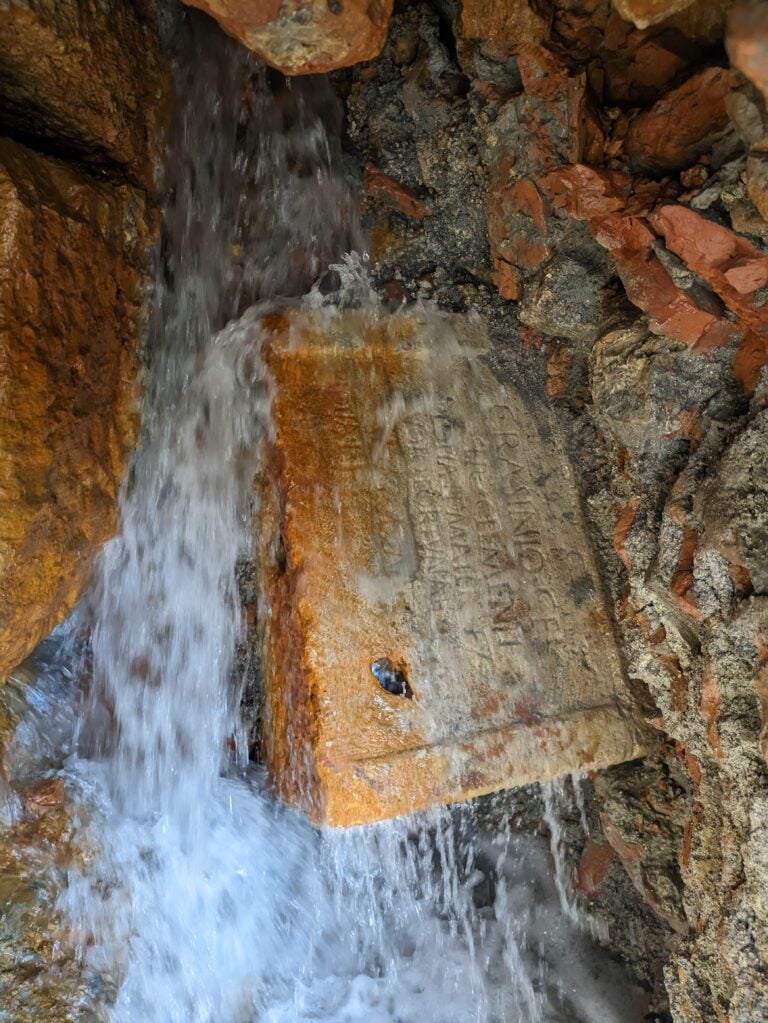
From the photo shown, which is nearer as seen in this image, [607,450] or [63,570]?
[63,570]

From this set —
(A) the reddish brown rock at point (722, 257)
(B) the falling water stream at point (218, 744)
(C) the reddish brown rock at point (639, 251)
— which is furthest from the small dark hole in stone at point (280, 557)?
(A) the reddish brown rock at point (722, 257)

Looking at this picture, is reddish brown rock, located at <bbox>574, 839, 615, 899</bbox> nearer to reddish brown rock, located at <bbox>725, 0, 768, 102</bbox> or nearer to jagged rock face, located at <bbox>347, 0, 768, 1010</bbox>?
jagged rock face, located at <bbox>347, 0, 768, 1010</bbox>

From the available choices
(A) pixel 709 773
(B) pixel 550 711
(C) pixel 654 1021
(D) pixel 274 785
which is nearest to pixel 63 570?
(D) pixel 274 785

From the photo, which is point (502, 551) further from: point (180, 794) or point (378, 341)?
point (180, 794)

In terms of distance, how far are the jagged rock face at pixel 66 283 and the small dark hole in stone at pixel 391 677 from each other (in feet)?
2.56

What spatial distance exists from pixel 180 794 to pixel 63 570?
35.4 inches

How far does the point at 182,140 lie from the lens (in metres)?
2.47

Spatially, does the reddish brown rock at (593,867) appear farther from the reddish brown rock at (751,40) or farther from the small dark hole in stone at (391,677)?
the reddish brown rock at (751,40)

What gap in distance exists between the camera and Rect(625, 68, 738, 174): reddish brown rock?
156cm

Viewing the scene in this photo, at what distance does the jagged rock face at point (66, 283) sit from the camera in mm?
1740

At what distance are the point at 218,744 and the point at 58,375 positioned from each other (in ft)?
3.99

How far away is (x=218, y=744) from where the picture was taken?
247 cm

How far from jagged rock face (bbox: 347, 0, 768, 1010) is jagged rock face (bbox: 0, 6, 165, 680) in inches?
29.5

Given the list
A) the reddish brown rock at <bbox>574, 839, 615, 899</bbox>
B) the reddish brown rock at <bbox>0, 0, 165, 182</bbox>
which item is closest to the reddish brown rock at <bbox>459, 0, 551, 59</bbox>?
the reddish brown rock at <bbox>0, 0, 165, 182</bbox>
